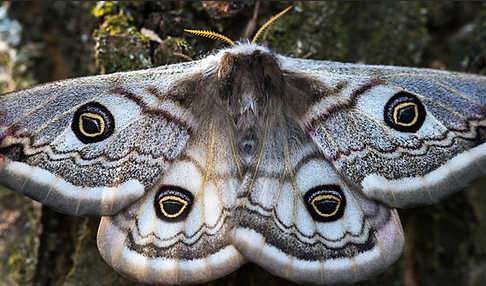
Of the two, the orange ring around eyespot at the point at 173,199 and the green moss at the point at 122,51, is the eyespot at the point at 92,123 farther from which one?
the green moss at the point at 122,51

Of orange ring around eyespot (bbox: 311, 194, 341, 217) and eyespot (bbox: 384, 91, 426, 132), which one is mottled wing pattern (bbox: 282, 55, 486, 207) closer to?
eyespot (bbox: 384, 91, 426, 132)

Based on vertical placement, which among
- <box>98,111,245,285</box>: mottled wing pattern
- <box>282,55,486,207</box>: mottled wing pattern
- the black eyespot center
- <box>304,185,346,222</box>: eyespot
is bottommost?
<box>98,111,245,285</box>: mottled wing pattern

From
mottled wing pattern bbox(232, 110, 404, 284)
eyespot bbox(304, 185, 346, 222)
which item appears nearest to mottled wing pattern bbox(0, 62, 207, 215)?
mottled wing pattern bbox(232, 110, 404, 284)

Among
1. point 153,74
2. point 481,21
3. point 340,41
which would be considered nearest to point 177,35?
point 153,74

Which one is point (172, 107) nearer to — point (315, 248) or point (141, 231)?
point (141, 231)

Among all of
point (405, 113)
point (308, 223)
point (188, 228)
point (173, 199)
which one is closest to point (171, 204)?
point (173, 199)

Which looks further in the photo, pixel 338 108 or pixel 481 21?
pixel 481 21

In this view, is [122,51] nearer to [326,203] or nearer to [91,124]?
[91,124]
